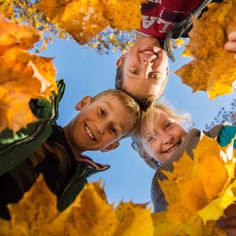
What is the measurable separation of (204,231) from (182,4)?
6.37 feet

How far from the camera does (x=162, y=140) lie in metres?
2.28

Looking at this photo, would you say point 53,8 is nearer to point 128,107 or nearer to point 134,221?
point 128,107

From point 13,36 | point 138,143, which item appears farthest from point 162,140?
point 13,36

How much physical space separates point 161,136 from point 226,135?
50cm

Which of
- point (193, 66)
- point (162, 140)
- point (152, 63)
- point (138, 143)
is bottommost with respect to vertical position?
point (138, 143)

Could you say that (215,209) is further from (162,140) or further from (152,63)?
(152,63)

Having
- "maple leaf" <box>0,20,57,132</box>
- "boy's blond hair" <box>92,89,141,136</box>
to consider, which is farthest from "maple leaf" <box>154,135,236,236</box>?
"boy's blond hair" <box>92,89,141,136</box>

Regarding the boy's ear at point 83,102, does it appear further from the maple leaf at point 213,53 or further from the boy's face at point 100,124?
the maple leaf at point 213,53

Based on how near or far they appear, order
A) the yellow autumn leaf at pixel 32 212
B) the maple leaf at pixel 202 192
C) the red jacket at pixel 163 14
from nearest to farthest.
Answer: the yellow autumn leaf at pixel 32 212 < the maple leaf at pixel 202 192 < the red jacket at pixel 163 14

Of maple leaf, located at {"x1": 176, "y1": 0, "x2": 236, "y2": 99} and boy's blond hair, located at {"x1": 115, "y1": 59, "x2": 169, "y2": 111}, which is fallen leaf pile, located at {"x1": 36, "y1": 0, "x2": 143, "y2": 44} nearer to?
maple leaf, located at {"x1": 176, "y1": 0, "x2": 236, "y2": 99}

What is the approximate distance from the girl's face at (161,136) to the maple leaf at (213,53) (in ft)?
3.28

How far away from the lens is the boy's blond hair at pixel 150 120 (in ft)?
7.98

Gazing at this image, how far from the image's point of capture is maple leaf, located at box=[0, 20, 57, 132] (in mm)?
736

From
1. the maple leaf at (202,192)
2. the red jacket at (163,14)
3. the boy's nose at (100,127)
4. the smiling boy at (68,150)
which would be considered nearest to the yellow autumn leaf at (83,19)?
the smiling boy at (68,150)
